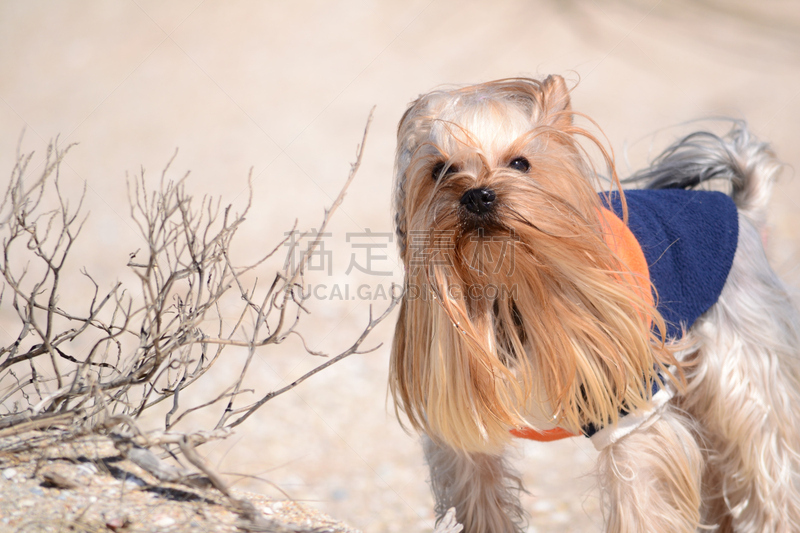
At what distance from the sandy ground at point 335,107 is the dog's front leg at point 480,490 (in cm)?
22

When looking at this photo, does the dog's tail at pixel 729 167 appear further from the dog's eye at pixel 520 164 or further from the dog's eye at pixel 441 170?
the dog's eye at pixel 441 170

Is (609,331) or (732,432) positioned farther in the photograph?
(732,432)

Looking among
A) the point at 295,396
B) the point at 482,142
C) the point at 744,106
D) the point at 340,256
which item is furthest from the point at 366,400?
the point at 744,106

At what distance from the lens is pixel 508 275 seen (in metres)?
2.40

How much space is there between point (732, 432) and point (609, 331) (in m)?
0.93

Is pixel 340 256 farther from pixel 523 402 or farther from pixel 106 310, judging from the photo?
pixel 523 402

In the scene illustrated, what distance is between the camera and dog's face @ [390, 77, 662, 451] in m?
2.28

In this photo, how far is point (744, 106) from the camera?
41.4 ft

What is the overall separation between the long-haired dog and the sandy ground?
2.38 ft

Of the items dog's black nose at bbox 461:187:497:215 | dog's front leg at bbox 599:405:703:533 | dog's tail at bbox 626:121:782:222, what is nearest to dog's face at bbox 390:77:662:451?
dog's black nose at bbox 461:187:497:215

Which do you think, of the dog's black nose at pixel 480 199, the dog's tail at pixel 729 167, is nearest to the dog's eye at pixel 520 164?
the dog's black nose at pixel 480 199

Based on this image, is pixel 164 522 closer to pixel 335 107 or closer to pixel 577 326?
pixel 577 326

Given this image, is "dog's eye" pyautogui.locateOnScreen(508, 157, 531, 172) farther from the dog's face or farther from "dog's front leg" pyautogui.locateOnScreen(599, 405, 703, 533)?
"dog's front leg" pyautogui.locateOnScreen(599, 405, 703, 533)

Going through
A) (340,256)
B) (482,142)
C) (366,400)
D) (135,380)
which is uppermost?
(340,256)
